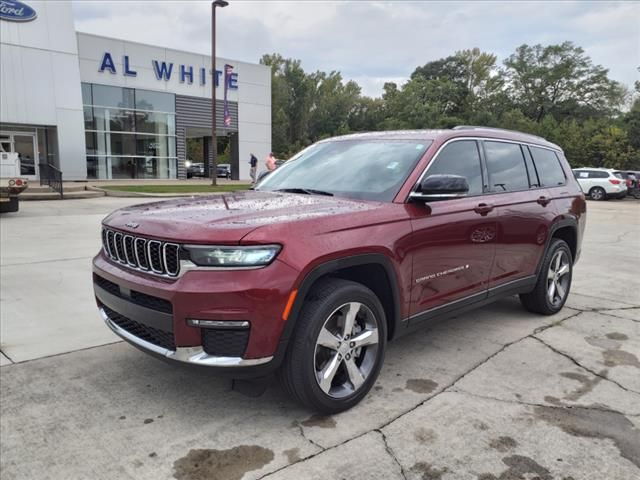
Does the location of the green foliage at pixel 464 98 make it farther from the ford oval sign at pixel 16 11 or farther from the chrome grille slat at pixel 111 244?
the chrome grille slat at pixel 111 244

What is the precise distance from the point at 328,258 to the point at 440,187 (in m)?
0.99

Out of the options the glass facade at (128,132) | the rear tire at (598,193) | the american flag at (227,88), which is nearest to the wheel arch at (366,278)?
the glass facade at (128,132)

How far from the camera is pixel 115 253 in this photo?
3.22 m

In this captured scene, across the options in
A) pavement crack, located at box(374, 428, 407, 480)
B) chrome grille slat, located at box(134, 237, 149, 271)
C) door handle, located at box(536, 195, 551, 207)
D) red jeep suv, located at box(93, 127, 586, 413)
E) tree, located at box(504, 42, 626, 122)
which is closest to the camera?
pavement crack, located at box(374, 428, 407, 480)

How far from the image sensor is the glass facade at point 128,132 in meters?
25.9

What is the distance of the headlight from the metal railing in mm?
18476

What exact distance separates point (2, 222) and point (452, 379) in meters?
11.2

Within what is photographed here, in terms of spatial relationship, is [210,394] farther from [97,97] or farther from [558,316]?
[97,97]

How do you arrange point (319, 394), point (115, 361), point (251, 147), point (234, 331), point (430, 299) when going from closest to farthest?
point (234, 331)
point (319, 394)
point (430, 299)
point (115, 361)
point (251, 147)

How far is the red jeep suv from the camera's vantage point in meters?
2.57

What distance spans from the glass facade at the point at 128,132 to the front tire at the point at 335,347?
26275mm

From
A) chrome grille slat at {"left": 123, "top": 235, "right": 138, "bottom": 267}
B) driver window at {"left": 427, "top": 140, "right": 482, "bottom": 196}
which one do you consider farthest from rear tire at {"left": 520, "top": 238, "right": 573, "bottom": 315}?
chrome grille slat at {"left": 123, "top": 235, "right": 138, "bottom": 267}

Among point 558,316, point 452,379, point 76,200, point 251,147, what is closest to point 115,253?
point 452,379

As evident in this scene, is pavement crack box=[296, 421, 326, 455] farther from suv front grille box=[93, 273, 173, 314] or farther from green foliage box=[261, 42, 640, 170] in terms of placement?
green foliage box=[261, 42, 640, 170]
